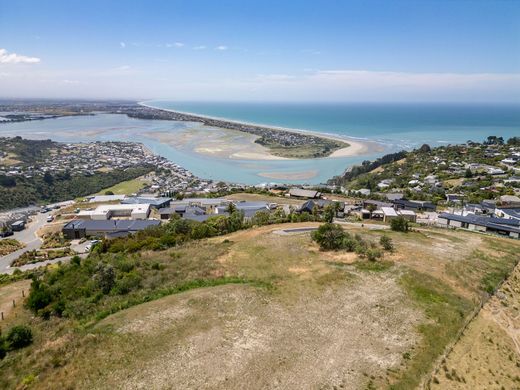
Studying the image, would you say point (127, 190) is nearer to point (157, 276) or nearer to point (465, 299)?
point (157, 276)

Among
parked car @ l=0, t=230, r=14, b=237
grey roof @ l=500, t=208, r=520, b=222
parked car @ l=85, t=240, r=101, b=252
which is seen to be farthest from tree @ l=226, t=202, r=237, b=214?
grey roof @ l=500, t=208, r=520, b=222

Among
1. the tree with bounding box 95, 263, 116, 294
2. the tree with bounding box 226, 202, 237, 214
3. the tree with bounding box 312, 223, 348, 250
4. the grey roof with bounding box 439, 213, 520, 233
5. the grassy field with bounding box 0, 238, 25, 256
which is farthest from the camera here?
the tree with bounding box 226, 202, 237, 214

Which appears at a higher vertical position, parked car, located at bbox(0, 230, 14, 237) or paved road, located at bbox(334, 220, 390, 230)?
paved road, located at bbox(334, 220, 390, 230)

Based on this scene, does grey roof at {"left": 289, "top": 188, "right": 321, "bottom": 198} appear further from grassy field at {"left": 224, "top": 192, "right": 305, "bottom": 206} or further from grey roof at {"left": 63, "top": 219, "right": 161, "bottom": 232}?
grey roof at {"left": 63, "top": 219, "right": 161, "bottom": 232}

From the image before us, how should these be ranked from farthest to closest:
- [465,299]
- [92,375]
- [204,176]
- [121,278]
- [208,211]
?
[204,176] → [208,211] → [121,278] → [465,299] → [92,375]

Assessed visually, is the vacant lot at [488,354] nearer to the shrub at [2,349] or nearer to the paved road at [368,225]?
the paved road at [368,225]

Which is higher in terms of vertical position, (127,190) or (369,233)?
(369,233)

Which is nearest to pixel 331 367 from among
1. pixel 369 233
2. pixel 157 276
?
pixel 157 276
